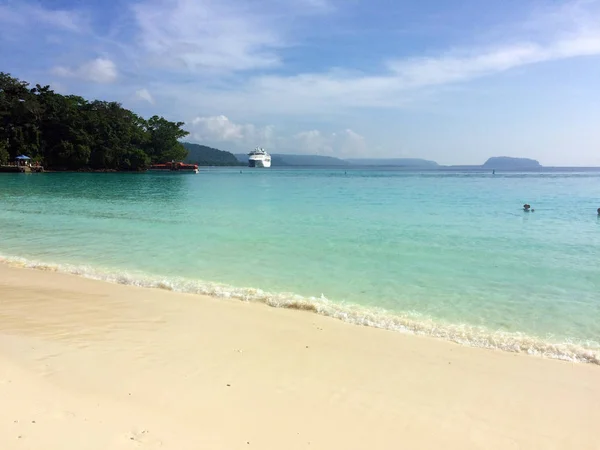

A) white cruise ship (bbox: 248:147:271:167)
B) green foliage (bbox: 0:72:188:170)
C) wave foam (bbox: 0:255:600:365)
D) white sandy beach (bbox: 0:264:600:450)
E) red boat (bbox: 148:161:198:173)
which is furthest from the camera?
white cruise ship (bbox: 248:147:271:167)

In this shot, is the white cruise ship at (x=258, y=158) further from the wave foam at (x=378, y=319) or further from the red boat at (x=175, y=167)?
the wave foam at (x=378, y=319)

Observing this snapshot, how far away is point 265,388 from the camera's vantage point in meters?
4.02

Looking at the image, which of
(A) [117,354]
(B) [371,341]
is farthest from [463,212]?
(A) [117,354]

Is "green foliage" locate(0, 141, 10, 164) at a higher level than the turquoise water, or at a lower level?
higher

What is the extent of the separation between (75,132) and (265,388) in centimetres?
7623

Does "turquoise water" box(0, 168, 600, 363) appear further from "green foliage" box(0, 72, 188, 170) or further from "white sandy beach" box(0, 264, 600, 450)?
"green foliage" box(0, 72, 188, 170)

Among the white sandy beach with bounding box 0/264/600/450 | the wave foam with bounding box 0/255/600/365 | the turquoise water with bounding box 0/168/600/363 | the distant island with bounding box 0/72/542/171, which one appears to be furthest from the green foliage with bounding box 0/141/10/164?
the white sandy beach with bounding box 0/264/600/450

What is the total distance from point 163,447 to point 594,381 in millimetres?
4527

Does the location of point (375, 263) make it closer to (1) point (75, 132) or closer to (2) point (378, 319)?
(2) point (378, 319)

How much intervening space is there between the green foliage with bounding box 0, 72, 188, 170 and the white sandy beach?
71.0 meters

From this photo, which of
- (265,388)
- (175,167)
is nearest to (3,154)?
(175,167)

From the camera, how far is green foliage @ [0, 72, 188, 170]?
213ft

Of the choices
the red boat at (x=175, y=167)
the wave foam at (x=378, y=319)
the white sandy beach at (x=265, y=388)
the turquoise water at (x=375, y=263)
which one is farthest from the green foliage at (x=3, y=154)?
the white sandy beach at (x=265, y=388)

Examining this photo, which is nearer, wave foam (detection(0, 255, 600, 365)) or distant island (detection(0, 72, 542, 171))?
wave foam (detection(0, 255, 600, 365))
